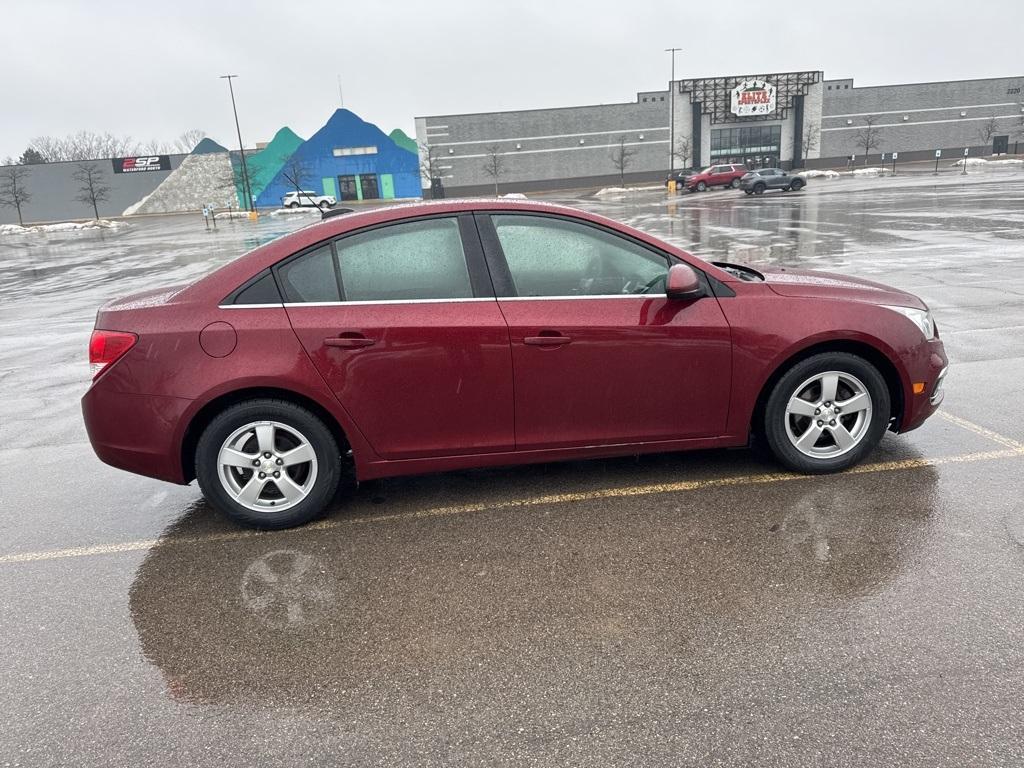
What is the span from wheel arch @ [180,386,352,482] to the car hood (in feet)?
8.47

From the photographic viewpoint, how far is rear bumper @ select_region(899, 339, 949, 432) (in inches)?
160

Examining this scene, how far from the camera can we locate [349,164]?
7256cm

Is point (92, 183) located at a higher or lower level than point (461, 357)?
higher

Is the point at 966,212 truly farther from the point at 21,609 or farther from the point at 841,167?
the point at 841,167

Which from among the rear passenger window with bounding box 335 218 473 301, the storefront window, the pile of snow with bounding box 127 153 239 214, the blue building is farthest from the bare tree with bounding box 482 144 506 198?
the rear passenger window with bounding box 335 218 473 301

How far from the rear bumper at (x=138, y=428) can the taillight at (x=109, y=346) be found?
0.12 meters

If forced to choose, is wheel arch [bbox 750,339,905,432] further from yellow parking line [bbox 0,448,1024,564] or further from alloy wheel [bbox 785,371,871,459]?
yellow parking line [bbox 0,448,1024,564]

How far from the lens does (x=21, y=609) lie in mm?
3240

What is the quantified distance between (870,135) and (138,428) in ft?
276

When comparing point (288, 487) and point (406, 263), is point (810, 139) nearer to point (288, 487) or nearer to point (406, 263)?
point (406, 263)

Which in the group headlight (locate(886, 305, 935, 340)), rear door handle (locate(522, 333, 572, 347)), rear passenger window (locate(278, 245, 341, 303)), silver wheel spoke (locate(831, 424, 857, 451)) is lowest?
silver wheel spoke (locate(831, 424, 857, 451))

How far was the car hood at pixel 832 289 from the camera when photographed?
13.3ft

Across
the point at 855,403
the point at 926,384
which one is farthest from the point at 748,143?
the point at 855,403

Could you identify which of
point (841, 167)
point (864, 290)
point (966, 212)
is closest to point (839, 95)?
point (841, 167)
